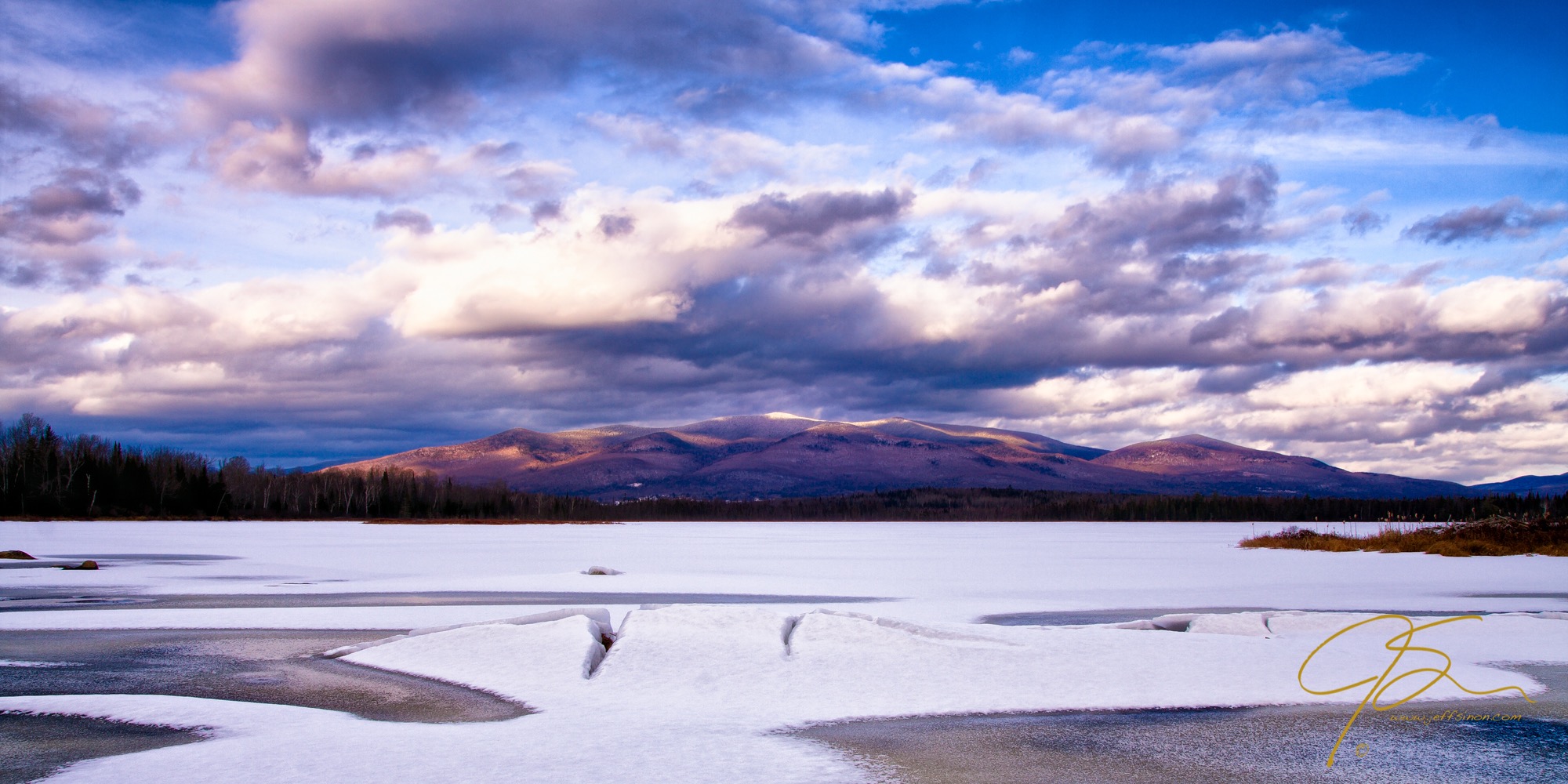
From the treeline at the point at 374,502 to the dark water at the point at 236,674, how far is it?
161 ft

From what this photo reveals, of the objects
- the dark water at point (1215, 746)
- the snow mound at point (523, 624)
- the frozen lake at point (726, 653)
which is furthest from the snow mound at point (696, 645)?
the dark water at point (1215, 746)

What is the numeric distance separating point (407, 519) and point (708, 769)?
12817 cm

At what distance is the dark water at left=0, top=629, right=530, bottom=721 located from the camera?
1086 cm

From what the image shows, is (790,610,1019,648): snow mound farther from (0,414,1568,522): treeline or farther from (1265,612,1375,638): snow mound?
(0,414,1568,522): treeline

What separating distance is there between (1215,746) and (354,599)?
19.3m

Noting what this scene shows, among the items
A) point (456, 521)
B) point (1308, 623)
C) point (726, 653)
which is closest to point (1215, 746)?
point (726, 653)

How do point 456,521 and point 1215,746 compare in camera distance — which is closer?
point 1215,746

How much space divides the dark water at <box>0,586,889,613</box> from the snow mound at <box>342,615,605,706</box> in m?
7.41

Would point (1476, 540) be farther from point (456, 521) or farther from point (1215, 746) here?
point (456, 521)

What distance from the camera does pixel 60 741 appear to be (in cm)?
903

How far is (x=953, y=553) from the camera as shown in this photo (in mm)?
49219

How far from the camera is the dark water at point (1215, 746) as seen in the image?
8.07 metres

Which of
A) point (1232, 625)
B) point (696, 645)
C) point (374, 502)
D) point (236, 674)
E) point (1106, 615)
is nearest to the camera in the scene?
point (236, 674)
